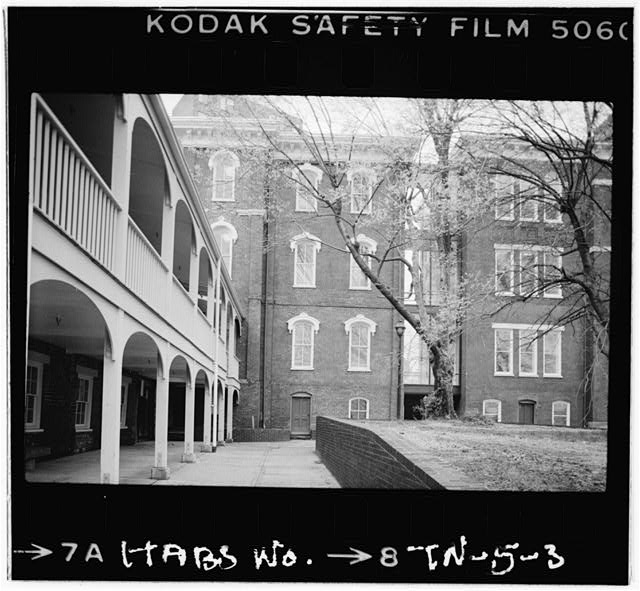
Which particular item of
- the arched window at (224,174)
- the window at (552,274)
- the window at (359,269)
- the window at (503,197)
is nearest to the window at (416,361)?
the window at (359,269)

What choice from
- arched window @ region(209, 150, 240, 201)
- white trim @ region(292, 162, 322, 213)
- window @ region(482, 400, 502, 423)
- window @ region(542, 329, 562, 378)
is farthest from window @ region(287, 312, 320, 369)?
window @ region(542, 329, 562, 378)

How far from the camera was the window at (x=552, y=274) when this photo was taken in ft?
23.9

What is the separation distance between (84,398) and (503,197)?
19.6 ft

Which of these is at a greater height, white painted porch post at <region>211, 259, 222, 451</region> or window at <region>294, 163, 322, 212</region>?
window at <region>294, 163, 322, 212</region>

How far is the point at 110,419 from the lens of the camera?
686 cm

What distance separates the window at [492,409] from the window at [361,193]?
2.31 metres

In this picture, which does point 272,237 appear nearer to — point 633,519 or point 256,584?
point 256,584

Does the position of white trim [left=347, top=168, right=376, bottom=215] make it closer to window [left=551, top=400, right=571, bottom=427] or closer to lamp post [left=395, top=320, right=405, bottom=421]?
lamp post [left=395, top=320, right=405, bottom=421]

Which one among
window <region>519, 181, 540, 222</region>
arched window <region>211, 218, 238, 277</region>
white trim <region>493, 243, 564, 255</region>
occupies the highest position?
window <region>519, 181, 540, 222</region>

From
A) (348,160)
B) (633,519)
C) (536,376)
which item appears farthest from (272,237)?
(633,519)

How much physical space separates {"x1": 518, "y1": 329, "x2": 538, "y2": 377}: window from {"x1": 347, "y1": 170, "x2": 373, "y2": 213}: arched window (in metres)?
2.08

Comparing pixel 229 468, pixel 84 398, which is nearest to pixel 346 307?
pixel 229 468

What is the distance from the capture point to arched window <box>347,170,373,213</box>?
8.27 meters

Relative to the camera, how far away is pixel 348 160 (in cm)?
830
